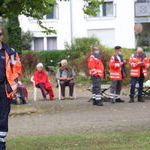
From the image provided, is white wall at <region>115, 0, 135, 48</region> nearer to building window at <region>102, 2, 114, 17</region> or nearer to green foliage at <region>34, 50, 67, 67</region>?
building window at <region>102, 2, 114, 17</region>

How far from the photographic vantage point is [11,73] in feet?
29.9

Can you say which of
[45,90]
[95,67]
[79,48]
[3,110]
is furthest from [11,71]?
[79,48]

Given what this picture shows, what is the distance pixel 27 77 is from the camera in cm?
2725

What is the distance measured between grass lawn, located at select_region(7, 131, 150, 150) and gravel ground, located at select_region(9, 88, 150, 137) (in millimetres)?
891

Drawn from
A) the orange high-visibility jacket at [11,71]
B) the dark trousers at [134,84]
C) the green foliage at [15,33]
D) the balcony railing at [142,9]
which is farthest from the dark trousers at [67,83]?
the balcony railing at [142,9]

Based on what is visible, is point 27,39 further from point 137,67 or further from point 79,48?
point 137,67

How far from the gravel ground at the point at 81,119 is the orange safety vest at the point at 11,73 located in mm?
2818

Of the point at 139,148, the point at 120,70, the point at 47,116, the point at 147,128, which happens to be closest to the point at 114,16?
the point at 120,70

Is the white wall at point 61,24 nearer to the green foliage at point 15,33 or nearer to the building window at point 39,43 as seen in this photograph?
the building window at point 39,43

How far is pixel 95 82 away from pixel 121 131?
6028mm

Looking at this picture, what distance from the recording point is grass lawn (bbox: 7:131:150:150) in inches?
385

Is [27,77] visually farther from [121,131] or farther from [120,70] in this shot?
[121,131]

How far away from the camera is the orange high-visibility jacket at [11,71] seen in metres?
8.98

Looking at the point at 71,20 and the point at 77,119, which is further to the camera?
the point at 71,20
